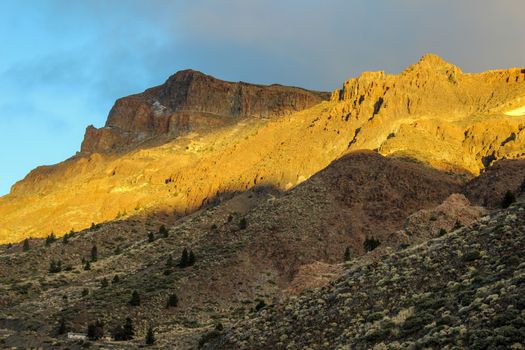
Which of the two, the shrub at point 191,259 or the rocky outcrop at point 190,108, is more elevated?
the rocky outcrop at point 190,108

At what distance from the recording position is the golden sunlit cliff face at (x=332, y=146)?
274ft

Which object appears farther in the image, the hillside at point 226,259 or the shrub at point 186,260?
the shrub at point 186,260

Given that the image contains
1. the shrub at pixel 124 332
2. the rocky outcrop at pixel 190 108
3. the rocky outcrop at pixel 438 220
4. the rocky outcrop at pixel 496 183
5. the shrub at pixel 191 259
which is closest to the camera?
the rocky outcrop at pixel 438 220

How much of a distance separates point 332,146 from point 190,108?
8760 cm

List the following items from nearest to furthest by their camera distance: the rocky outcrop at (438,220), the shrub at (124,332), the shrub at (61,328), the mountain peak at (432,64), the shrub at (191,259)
→ the rocky outcrop at (438,220) < the shrub at (124,332) < the shrub at (61,328) < the shrub at (191,259) < the mountain peak at (432,64)

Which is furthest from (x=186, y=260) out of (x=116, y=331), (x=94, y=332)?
(x=94, y=332)

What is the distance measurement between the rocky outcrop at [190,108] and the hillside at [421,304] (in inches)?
5257

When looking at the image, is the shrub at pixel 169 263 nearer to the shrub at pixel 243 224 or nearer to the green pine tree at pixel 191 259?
the green pine tree at pixel 191 259

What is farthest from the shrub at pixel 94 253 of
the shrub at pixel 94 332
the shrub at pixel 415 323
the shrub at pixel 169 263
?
the shrub at pixel 415 323

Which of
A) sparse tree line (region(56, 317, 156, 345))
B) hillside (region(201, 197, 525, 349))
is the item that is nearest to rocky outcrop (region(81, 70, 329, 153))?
sparse tree line (region(56, 317, 156, 345))

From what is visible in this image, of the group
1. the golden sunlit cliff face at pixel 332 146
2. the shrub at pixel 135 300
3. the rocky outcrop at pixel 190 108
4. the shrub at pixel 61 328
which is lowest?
the shrub at pixel 61 328

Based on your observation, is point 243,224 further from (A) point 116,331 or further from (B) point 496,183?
(B) point 496,183

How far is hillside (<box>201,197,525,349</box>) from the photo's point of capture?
70.3 ft

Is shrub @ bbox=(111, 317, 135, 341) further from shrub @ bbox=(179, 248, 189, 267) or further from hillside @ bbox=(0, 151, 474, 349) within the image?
shrub @ bbox=(179, 248, 189, 267)
